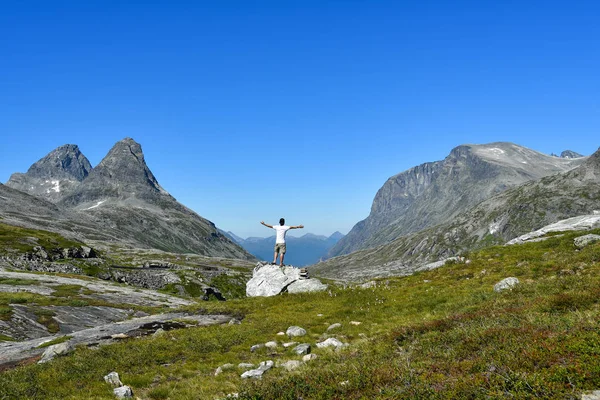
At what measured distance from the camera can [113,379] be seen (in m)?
14.0

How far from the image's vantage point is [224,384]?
12969 mm

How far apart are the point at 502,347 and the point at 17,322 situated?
3692 centimetres

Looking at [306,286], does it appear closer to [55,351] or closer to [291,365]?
[291,365]

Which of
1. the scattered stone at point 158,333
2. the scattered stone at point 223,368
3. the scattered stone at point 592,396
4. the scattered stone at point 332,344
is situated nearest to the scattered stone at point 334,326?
the scattered stone at point 332,344

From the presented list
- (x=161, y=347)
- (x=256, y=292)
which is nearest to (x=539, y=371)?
(x=161, y=347)

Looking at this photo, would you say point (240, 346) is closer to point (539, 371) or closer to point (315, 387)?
point (315, 387)

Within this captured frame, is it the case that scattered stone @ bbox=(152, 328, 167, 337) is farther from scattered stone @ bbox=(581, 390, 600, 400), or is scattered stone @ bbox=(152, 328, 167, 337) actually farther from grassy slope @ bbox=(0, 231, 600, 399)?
scattered stone @ bbox=(581, 390, 600, 400)

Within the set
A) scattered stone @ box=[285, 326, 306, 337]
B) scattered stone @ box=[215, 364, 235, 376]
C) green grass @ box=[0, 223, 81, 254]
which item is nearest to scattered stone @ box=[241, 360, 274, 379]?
scattered stone @ box=[215, 364, 235, 376]

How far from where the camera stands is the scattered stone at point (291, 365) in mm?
13819

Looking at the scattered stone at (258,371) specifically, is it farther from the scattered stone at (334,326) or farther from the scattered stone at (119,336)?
the scattered stone at (119,336)

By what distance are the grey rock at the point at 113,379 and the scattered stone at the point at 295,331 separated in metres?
8.70

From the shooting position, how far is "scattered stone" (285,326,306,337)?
19.8 metres

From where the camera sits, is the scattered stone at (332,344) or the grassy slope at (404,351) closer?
the grassy slope at (404,351)

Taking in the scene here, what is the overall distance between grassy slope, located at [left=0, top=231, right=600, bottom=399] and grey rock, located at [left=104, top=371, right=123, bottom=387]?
306mm
